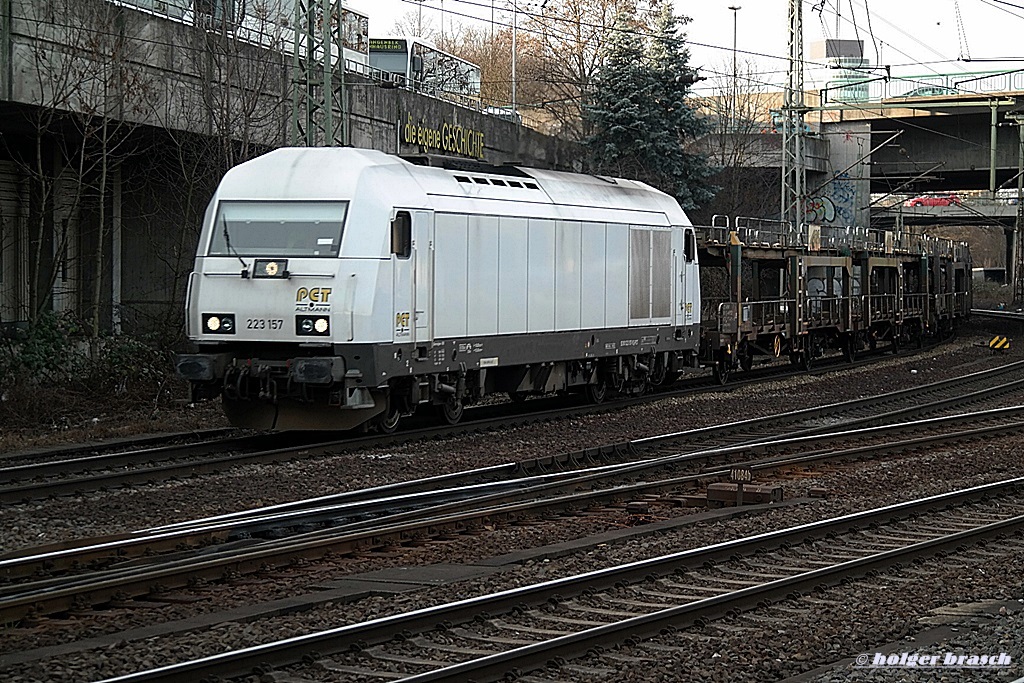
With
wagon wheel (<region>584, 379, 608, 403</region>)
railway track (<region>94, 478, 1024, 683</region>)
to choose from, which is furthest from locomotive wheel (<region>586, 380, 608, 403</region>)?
railway track (<region>94, 478, 1024, 683</region>)

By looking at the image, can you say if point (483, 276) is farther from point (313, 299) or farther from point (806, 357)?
point (806, 357)

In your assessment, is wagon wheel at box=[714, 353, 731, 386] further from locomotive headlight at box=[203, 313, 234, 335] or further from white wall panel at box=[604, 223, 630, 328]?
locomotive headlight at box=[203, 313, 234, 335]

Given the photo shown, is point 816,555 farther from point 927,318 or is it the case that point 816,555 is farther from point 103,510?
point 927,318

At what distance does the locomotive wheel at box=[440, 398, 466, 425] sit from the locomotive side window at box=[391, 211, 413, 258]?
2.70 m

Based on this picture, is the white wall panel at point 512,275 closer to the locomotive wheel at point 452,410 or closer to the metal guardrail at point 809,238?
the locomotive wheel at point 452,410

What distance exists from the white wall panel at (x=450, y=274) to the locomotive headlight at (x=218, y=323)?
2627 mm

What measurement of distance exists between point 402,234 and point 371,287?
0.94 m

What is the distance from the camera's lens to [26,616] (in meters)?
8.41

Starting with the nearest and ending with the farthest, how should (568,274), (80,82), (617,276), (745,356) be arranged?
(568,274)
(617,276)
(80,82)
(745,356)

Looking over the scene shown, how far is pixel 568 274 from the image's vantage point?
21234 millimetres

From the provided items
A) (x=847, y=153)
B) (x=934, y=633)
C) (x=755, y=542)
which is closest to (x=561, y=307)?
(x=755, y=542)

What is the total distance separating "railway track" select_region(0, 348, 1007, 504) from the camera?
547 inches

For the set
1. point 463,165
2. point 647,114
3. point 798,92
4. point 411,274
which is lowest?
point 411,274

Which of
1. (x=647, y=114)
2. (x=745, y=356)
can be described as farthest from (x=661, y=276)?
(x=647, y=114)
